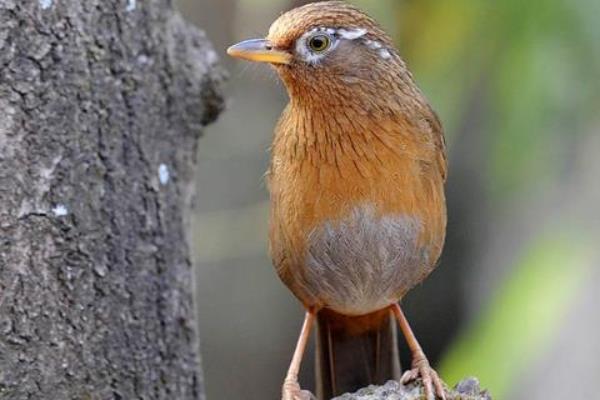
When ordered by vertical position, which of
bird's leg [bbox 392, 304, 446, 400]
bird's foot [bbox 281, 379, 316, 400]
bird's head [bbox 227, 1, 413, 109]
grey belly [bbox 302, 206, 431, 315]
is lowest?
bird's foot [bbox 281, 379, 316, 400]

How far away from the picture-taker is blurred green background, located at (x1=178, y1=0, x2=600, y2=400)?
420 centimetres

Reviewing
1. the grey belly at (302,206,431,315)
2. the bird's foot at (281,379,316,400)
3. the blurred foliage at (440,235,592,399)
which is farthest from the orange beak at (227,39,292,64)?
the blurred foliage at (440,235,592,399)

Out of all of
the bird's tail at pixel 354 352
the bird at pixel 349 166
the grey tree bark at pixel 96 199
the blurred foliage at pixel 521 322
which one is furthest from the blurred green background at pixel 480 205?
the grey tree bark at pixel 96 199

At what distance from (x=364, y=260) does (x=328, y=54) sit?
0.64 m

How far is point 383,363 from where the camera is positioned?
419 cm

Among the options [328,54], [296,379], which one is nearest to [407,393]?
[296,379]

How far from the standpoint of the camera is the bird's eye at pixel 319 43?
3623mm

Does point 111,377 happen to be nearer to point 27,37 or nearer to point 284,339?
point 27,37

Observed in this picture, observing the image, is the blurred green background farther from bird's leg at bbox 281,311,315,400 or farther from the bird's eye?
the bird's eye

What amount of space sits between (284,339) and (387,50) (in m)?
3.81

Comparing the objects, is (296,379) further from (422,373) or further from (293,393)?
(422,373)

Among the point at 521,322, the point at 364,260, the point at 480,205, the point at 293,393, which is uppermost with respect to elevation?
the point at 480,205

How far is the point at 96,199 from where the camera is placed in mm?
3541

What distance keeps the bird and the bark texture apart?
0.06m
